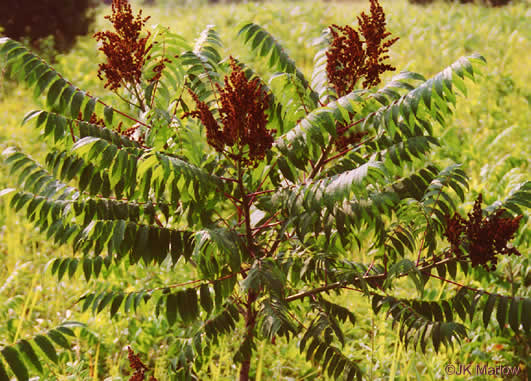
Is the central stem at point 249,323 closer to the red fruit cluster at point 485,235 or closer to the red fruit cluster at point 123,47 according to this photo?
A: the red fruit cluster at point 485,235

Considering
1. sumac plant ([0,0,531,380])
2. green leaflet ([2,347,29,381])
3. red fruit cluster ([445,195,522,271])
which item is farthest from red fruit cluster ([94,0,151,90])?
red fruit cluster ([445,195,522,271])

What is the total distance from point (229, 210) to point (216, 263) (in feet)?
9.66

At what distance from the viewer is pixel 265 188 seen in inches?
109

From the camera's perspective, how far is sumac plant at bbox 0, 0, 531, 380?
2236 millimetres

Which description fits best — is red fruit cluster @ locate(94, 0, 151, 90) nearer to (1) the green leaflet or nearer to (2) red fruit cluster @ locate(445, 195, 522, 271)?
(1) the green leaflet

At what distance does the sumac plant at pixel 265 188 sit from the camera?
224cm

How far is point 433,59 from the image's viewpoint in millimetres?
9242

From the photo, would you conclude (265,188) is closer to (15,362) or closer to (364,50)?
(364,50)

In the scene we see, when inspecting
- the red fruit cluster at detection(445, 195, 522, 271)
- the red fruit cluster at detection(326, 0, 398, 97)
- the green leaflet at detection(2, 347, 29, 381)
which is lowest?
the green leaflet at detection(2, 347, 29, 381)

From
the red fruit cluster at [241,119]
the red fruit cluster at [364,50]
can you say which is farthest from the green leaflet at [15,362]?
the red fruit cluster at [364,50]

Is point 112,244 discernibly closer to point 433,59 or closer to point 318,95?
point 318,95

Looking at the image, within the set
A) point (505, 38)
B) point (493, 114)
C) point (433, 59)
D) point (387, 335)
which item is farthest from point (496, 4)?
point (387, 335)

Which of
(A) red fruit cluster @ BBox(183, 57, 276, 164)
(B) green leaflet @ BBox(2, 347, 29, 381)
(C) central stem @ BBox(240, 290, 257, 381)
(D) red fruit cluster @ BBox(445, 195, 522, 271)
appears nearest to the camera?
(B) green leaflet @ BBox(2, 347, 29, 381)

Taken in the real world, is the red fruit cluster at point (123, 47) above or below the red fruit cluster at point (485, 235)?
above
